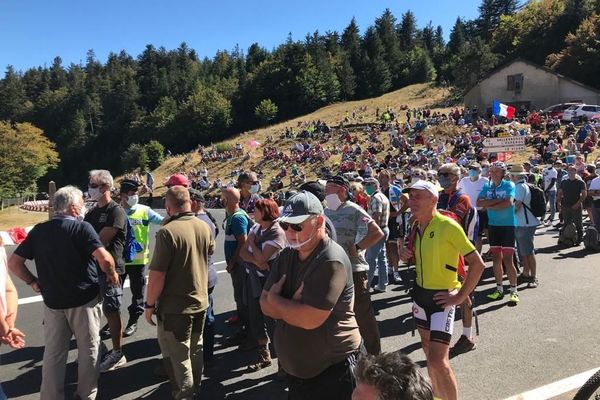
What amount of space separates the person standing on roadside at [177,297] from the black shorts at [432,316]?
1.80m

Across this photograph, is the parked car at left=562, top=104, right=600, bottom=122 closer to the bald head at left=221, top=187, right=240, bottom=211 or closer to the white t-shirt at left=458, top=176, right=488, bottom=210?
the white t-shirt at left=458, top=176, right=488, bottom=210

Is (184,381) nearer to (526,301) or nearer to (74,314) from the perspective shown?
(74,314)

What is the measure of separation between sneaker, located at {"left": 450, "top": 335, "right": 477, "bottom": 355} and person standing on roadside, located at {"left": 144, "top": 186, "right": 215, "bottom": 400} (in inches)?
111

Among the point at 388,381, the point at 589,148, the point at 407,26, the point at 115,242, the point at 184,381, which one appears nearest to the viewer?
the point at 388,381

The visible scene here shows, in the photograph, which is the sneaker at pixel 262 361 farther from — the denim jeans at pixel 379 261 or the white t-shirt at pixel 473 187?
the white t-shirt at pixel 473 187

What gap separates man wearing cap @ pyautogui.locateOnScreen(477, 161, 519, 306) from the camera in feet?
21.4

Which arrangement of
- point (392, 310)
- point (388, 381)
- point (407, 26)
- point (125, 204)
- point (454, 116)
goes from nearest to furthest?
point (388, 381)
point (125, 204)
point (392, 310)
point (454, 116)
point (407, 26)

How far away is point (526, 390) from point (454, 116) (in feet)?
125

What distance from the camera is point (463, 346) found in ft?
16.4

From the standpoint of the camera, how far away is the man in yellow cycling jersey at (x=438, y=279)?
3.44 m

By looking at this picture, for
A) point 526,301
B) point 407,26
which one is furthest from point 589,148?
point 407,26

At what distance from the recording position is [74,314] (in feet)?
12.8

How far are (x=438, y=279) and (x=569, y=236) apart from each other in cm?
805

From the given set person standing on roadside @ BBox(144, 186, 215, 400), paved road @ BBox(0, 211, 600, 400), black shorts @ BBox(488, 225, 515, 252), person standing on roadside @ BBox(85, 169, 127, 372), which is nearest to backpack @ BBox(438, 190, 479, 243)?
paved road @ BBox(0, 211, 600, 400)
